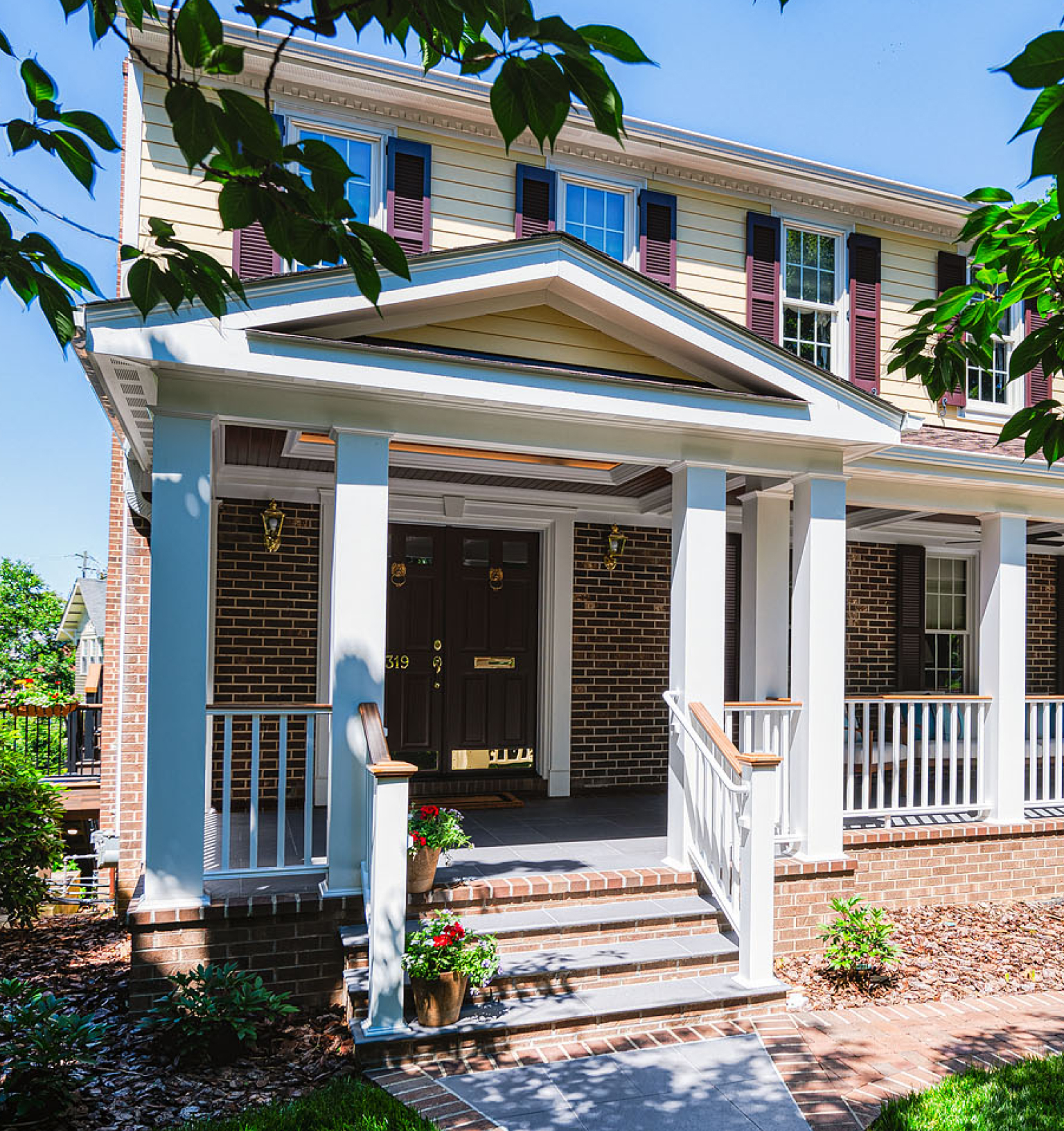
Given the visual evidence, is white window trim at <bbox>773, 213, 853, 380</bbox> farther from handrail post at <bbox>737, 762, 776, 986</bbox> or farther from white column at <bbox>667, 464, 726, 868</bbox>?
handrail post at <bbox>737, 762, 776, 986</bbox>

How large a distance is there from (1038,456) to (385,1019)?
22.9ft

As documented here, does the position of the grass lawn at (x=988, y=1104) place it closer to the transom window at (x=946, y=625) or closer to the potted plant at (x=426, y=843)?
the potted plant at (x=426, y=843)

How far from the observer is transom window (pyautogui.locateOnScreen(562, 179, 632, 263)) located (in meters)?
8.21

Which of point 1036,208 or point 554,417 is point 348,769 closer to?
point 554,417

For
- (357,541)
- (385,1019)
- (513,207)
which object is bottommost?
(385,1019)

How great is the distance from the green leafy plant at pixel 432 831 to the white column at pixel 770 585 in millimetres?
3186

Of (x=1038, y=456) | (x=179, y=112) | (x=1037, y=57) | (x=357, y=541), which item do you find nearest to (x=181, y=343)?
(x=357, y=541)

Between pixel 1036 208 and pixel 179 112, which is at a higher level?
pixel 1036 208

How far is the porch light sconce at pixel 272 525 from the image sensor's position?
756 centimetres

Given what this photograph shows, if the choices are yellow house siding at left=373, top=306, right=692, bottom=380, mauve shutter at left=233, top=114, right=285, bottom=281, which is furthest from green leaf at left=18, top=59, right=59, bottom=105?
mauve shutter at left=233, top=114, right=285, bottom=281

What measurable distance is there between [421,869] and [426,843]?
0.56 ft

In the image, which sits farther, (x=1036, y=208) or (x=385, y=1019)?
(x=385, y=1019)

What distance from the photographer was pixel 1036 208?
3.23 meters

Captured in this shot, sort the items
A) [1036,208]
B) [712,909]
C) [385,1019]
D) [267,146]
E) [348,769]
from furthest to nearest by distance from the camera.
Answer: [712,909] < [348,769] < [385,1019] < [1036,208] < [267,146]
